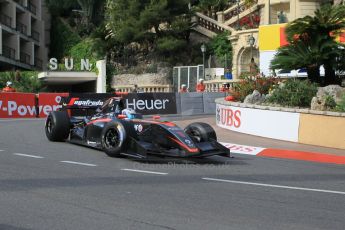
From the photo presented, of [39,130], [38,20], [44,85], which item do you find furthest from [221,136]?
[38,20]

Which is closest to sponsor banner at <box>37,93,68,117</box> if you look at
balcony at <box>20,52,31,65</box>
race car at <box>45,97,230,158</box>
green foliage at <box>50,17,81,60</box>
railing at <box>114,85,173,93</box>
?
race car at <box>45,97,230,158</box>

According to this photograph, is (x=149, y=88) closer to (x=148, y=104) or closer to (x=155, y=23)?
(x=155, y=23)

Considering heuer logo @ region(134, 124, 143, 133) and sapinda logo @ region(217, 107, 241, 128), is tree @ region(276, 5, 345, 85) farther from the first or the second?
heuer logo @ region(134, 124, 143, 133)

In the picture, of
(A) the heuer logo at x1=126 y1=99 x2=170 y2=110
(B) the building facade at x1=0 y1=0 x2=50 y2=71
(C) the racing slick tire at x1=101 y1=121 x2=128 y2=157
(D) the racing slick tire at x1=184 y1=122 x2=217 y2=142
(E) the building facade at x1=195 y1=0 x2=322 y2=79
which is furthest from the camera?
(B) the building facade at x1=0 y1=0 x2=50 y2=71

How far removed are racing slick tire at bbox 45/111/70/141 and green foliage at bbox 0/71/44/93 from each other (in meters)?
24.0

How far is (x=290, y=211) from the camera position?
24.2ft

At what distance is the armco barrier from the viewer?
15.5 meters

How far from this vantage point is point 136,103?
84.8ft

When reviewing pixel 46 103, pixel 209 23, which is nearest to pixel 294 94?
pixel 46 103

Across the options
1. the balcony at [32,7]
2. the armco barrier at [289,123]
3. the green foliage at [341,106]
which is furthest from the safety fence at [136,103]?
the balcony at [32,7]

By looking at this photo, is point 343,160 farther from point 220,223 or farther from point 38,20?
point 38,20

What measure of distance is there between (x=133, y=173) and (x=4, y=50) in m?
39.9

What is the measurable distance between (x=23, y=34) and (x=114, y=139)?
4070 cm

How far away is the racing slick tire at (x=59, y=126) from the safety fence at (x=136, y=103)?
761 centimetres
